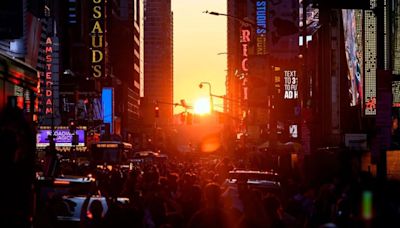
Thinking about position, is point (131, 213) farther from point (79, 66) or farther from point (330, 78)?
point (79, 66)

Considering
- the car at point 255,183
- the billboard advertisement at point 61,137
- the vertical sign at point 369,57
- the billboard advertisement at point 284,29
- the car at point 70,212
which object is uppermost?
the billboard advertisement at point 284,29

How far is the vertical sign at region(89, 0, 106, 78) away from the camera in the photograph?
4082 inches

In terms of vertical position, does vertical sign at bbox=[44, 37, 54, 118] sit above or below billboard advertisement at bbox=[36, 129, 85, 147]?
above

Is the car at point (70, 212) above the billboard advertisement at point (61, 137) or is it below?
below

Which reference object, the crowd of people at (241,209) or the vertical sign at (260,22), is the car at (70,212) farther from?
the vertical sign at (260,22)

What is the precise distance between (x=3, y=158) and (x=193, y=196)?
625 cm

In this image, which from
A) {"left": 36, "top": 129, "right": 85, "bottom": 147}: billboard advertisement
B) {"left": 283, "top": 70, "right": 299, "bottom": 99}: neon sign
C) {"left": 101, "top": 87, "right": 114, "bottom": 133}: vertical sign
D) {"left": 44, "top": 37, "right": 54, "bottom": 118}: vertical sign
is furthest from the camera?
{"left": 101, "top": 87, "right": 114, "bottom": 133}: vertical sign

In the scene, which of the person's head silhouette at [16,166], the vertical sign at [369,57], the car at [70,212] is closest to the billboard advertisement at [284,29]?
the vertical sign at [369,57]

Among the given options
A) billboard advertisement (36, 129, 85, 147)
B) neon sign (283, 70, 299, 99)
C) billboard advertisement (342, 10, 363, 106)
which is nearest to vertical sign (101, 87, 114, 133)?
billboard advertisement (36, 129, 85, 147)

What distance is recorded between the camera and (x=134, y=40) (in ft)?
576

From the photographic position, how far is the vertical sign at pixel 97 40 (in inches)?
4082

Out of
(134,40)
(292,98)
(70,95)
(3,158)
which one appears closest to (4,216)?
(3,158)

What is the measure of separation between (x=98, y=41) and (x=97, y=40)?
32 centimetres

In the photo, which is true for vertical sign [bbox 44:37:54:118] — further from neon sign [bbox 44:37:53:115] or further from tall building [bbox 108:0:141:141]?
tall building [bbox 108:0:141:141]
